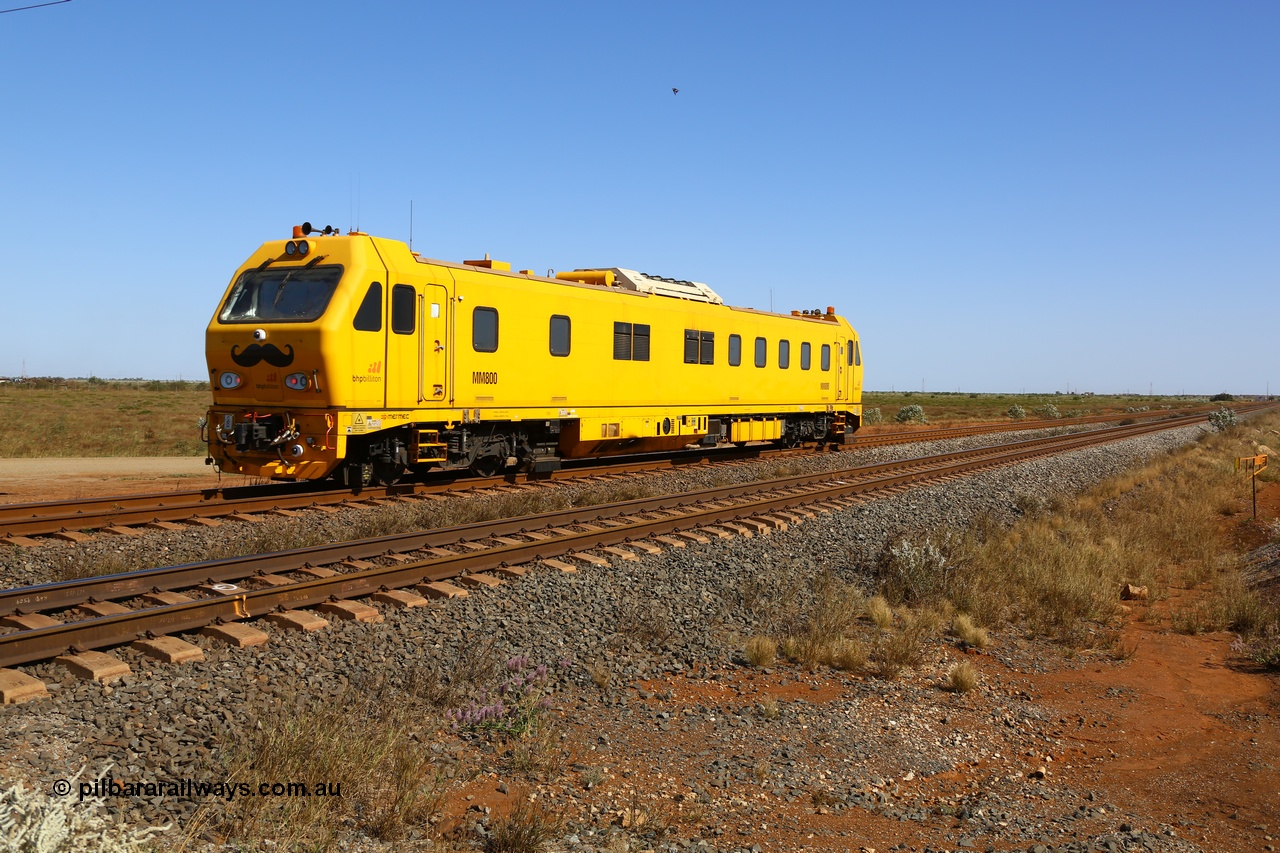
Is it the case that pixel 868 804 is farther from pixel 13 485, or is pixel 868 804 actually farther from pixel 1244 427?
pixel 1244 427

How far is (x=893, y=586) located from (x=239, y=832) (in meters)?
7.66

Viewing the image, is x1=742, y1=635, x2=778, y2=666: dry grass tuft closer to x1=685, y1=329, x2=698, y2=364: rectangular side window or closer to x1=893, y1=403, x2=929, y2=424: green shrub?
x1=685, y1=329, x2=698, y2=364: rectangular side window

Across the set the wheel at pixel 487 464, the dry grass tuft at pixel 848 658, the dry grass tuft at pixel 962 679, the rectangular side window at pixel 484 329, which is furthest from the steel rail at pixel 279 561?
the dry grass tuft at pixel 962 679

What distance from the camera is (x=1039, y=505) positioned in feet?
54.9

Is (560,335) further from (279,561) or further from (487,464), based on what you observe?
(279,561)

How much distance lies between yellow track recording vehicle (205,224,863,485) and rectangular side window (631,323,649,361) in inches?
1.6

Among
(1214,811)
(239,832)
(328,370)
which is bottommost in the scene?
(1214,811)

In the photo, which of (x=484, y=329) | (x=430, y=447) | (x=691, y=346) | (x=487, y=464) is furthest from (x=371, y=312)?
(x=691, y=346)

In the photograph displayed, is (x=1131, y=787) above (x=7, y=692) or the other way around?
the other way around

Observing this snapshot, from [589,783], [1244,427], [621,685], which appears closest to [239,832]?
[589,783]

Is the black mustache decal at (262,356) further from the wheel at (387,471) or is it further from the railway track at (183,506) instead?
the wheel at (387,471)

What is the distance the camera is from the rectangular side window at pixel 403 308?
13328 millimetres

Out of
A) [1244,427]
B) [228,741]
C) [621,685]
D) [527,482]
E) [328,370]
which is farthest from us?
[1244,427]

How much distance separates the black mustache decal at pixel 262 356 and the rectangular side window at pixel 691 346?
8.81 metres
